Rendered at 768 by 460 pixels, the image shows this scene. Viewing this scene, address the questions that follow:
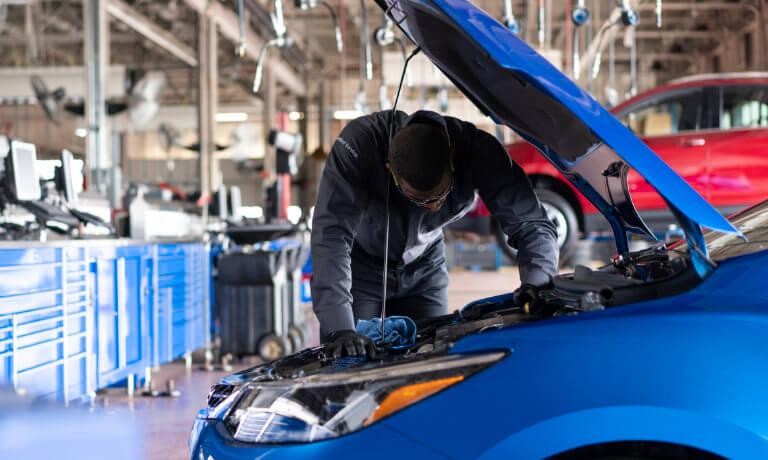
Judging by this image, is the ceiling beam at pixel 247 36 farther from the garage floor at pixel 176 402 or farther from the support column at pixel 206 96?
the garage floor at pixel 176 402

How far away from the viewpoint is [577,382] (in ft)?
4.19

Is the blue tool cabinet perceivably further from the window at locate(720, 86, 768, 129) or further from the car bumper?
the window at locate(720, 86, 768, 129)

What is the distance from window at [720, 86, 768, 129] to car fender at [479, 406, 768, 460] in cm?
603

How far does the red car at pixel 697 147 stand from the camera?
6633 mm

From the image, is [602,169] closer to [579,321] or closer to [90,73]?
[579,321]

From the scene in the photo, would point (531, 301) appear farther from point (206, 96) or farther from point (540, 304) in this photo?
point (206, 96)

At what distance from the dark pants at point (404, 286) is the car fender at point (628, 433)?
160 cm

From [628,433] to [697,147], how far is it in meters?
5.91

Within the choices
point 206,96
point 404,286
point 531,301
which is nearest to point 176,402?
point 404,286

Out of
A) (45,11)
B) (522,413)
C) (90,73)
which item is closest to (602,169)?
(522,413)

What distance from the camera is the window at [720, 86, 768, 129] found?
6.74 metres

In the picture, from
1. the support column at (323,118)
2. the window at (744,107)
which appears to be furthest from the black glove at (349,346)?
the support column at (323,118)

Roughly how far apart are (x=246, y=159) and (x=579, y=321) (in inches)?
789

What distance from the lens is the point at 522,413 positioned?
1280 millimetres
